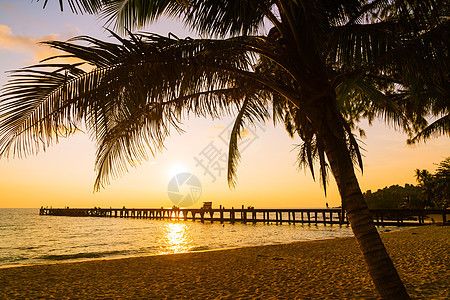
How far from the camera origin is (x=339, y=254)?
9422mm

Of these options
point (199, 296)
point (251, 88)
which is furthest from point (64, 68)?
point (199, 296)

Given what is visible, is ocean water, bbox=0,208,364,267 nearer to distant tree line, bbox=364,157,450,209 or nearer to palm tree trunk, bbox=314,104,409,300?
distant tree line, bbox=364,157,450,209

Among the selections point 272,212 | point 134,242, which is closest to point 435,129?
point 134,242

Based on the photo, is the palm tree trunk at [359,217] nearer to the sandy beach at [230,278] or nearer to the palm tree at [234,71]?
the palm tree at [234,71]

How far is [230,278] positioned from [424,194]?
18.5 m

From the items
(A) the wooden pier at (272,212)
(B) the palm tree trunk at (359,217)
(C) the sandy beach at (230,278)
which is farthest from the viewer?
(A) the wooden pier at (272,212)

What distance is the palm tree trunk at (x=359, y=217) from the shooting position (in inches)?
125

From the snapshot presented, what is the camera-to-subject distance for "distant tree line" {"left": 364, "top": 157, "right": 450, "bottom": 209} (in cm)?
1383

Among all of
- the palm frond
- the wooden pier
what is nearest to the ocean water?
the wooden pier

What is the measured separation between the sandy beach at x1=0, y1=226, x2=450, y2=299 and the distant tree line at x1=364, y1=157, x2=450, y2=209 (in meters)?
6.48

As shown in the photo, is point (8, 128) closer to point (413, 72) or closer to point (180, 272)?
point (413, 72)

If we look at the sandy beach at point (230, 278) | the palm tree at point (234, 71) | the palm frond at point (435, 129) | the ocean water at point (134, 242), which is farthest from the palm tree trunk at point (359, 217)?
the ocean water at point (134, 242)

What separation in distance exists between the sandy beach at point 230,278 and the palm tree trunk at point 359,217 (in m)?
1.43

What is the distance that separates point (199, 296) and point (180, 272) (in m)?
2.49
